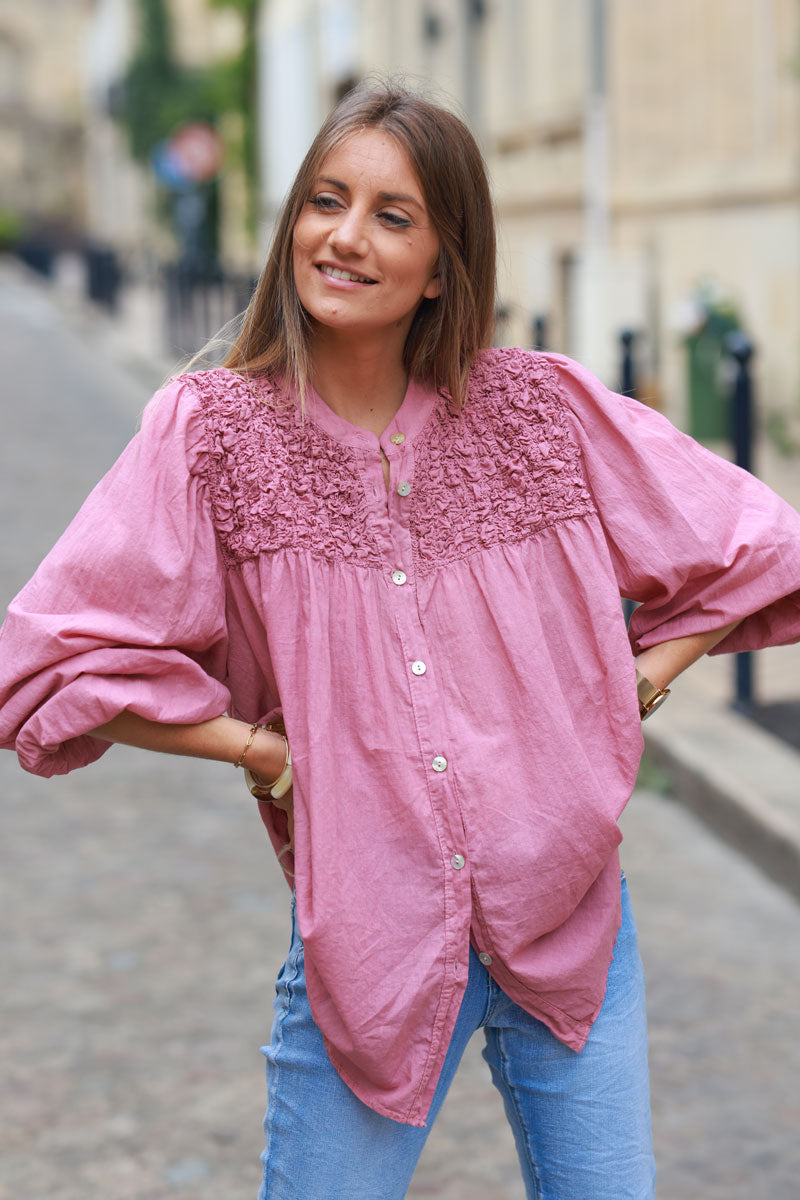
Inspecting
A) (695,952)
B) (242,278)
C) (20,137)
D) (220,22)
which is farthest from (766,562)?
(20,137)

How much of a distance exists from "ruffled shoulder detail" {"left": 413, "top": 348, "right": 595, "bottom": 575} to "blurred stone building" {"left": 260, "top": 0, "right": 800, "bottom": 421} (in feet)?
21.0

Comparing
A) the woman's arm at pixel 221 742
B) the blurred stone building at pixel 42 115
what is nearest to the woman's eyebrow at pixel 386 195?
the woman's arm at pixel 221 742

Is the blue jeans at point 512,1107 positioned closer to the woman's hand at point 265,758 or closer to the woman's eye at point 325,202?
the woman's hand at point 265,758

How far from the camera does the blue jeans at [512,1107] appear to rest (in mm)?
1972

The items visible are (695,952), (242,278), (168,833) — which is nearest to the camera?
(695,952)

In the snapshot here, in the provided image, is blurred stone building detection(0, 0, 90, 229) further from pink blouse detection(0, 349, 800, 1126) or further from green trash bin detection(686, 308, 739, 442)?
pink blouse detection(0, 349, 800, 1126)

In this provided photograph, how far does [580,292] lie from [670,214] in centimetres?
94

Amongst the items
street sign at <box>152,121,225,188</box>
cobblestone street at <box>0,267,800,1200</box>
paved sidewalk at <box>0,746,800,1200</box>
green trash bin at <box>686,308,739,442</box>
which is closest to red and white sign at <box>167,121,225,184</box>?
street sign at <box>152,121,225,188</box>

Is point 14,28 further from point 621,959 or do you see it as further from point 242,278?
point 621,959

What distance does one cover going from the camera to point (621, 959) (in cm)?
210

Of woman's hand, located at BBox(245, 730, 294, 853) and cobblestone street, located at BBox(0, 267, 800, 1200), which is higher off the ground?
woman's hand, located at BBox(245, 730, 294, 853)

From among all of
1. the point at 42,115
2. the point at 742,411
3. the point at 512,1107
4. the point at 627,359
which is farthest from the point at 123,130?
the point at 512,1107

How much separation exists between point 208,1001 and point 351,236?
8.59 ft

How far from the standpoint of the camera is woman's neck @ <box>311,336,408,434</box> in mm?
2064
